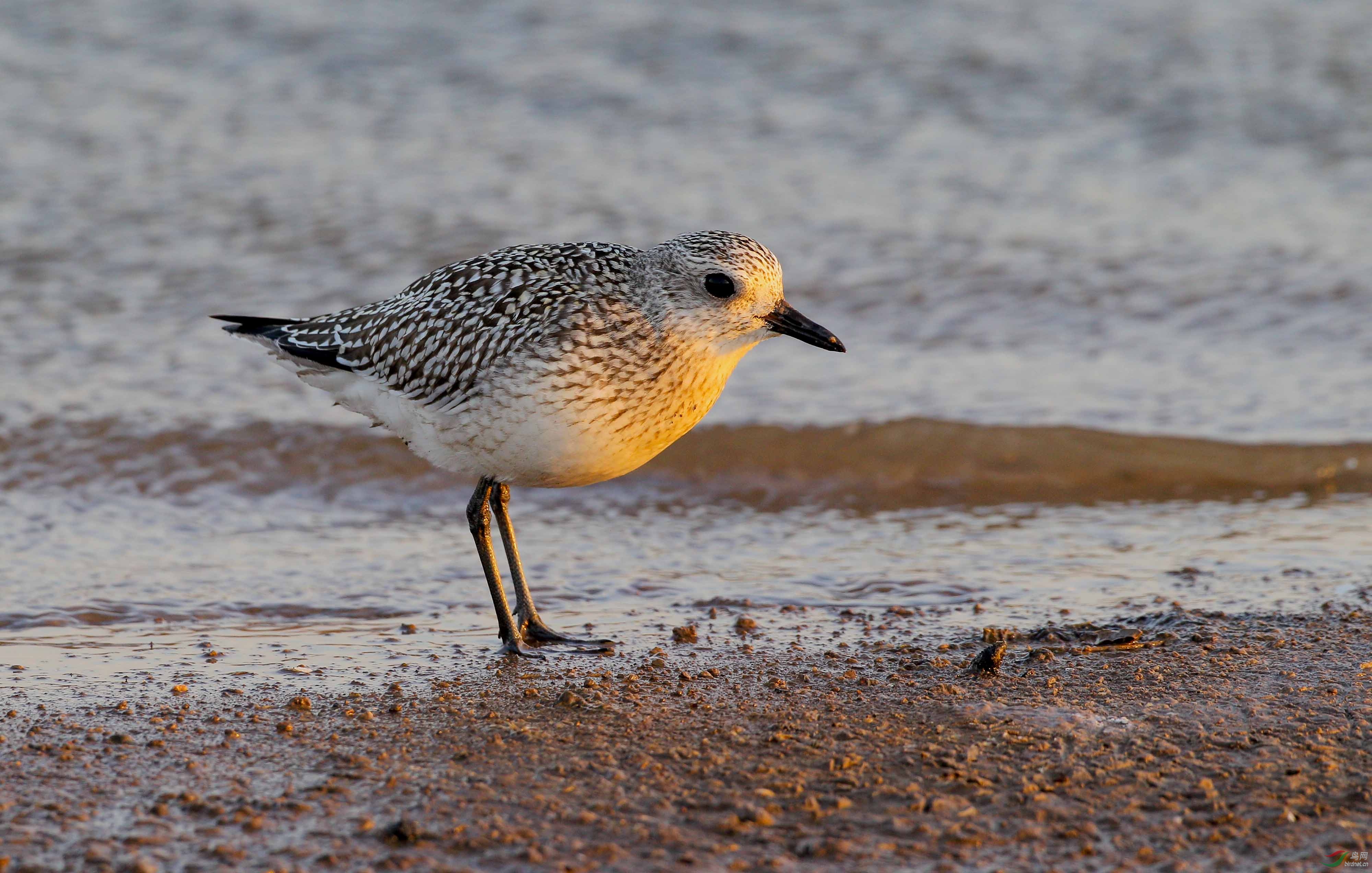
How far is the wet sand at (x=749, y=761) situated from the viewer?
11.9ft

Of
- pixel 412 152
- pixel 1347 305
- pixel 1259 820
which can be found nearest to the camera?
pixel 1259 820

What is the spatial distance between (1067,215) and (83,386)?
6635mm

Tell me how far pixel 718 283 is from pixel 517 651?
1.46 m

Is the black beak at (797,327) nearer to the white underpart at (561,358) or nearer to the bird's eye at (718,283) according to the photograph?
the white underpart at (561,358)

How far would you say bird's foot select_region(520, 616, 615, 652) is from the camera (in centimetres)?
545

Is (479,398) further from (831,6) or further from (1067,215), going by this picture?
(831,6)

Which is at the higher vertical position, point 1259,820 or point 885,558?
point 885,558

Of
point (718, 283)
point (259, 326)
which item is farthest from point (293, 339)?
point (718, 283)

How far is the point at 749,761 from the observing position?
163 inches

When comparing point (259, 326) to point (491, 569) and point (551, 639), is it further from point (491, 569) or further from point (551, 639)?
A: point (551, 639)

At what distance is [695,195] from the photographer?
11.1 meters

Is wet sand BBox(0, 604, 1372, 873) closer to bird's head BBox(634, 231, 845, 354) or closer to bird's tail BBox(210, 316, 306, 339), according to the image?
bird's head BBox(634, 231, 845, 354)

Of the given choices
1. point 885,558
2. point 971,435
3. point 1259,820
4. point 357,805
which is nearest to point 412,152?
point 971,435

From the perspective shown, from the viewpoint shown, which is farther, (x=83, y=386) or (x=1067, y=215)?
(x=1067, y=215)
